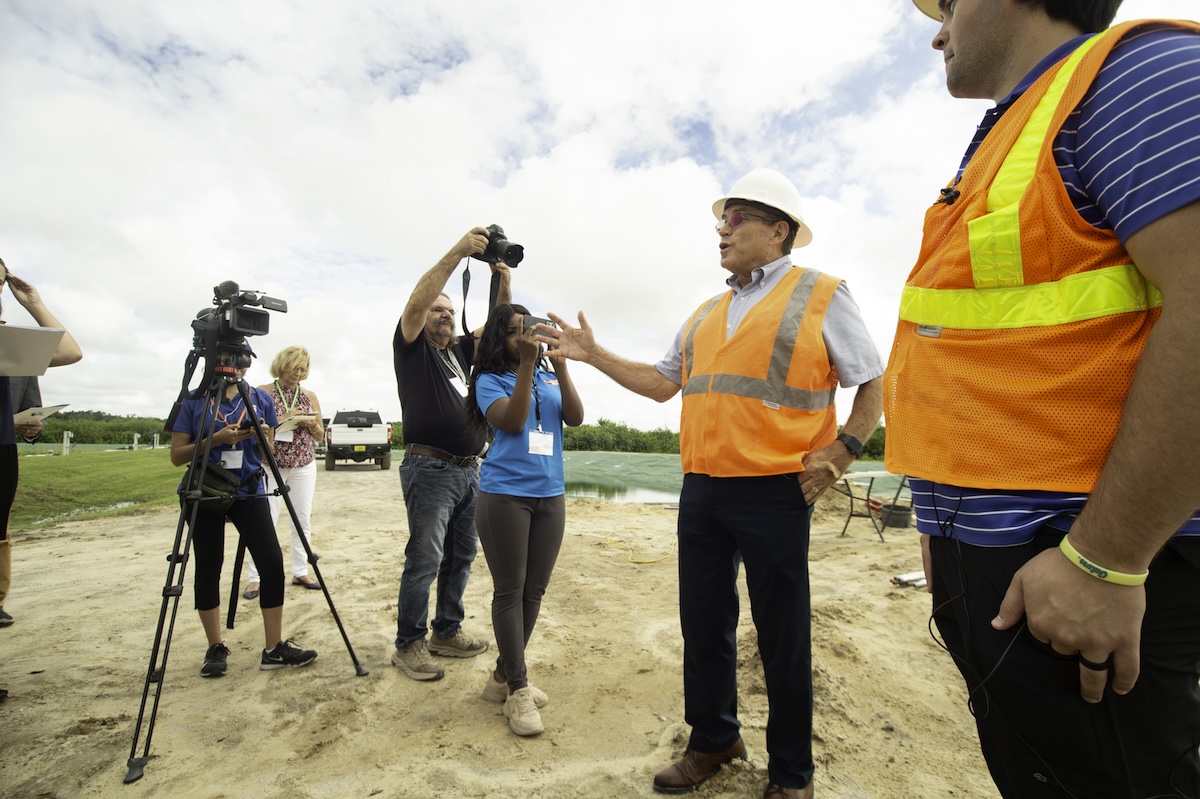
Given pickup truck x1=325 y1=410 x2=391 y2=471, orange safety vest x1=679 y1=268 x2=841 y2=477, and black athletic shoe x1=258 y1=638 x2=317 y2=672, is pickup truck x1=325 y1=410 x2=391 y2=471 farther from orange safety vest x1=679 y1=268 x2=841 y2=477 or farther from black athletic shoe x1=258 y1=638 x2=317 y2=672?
orange safety vest x1=679 y1=268 x2=841 y2=477

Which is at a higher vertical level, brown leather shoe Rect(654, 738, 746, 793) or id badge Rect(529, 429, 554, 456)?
id badge Rect(529, 429, 554, 456)

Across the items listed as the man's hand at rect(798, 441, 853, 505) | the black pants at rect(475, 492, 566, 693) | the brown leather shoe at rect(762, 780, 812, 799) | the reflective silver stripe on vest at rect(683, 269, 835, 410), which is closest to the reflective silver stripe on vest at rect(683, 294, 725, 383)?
the reflective silver stripe on vest at rect(683, 269, 835, 410)

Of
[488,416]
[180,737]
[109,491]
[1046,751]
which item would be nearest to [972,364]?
[1046,751]

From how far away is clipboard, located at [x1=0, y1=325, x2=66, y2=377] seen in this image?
319 centimetres

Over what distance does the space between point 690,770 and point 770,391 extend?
1.58m

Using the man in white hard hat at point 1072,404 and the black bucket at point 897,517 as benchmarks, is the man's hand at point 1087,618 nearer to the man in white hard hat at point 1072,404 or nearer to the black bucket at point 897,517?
the man in white hard hat at point 1072,404

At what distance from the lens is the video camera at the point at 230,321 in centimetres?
331

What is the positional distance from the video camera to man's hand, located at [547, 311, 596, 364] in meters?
1.60

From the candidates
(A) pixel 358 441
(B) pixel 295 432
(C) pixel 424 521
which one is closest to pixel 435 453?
(C) pixel 424 521

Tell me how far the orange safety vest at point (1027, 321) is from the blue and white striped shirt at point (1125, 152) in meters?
0.03

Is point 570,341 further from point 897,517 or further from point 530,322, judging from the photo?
point 897,517

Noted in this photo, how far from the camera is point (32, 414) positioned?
12.8 feet

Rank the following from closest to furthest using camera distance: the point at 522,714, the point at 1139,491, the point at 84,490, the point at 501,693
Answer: the point at 1139,491 < the point at 522,714 < the point at 501,693 < the point at 84,490

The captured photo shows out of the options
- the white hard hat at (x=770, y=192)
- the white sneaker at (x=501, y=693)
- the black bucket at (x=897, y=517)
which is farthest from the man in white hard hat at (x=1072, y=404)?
the black bucket at (x=897, y=517)
